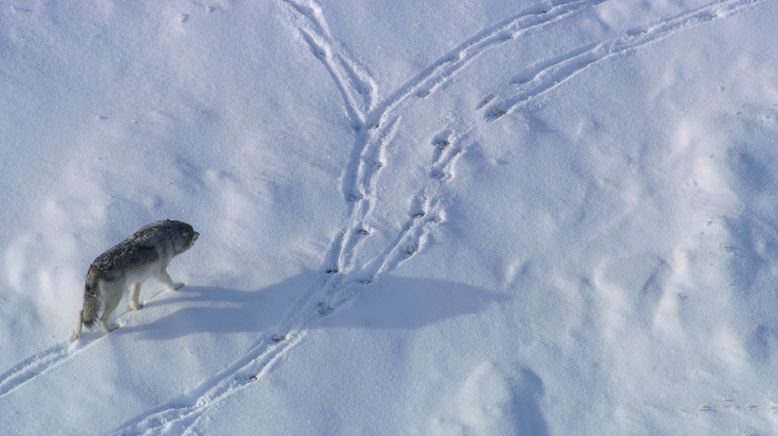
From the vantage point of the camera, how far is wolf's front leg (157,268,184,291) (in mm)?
9555

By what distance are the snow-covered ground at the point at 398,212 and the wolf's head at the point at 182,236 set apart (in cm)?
48

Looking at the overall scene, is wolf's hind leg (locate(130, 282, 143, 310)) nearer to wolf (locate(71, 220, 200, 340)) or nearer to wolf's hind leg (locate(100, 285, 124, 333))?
wolf (locate(71, 220, 200, 340))

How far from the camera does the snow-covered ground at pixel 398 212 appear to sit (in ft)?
29.7

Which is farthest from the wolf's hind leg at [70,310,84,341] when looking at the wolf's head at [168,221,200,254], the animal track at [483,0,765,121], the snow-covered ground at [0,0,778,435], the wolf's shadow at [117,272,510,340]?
the animal track at [483,0,765,121]

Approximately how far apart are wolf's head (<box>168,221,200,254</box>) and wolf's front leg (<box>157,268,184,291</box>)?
28 cm

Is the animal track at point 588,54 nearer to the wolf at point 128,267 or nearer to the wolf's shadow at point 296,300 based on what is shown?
the wolf's shadow at point 296,300

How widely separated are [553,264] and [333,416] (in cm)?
306

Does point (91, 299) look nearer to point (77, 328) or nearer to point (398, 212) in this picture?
point (77, 328)

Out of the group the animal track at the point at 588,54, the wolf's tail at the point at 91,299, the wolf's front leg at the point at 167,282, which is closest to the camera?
the wolf's tail at the point at 91,299

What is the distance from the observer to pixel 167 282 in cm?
972

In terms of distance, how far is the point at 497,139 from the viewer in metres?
11.2

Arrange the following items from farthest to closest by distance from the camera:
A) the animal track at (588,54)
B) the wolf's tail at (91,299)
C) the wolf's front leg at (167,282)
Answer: the animal track at (588,54)
the wolf's front leg at (167,282)
the wolf's tail at (91,299)

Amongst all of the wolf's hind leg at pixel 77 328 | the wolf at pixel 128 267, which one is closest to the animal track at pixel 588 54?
the wolf at pixel 128 267

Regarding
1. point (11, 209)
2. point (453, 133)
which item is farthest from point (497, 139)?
point (11, 209)
